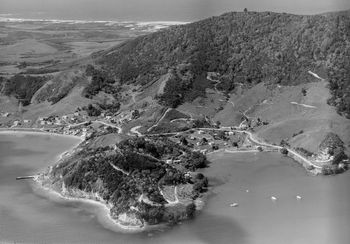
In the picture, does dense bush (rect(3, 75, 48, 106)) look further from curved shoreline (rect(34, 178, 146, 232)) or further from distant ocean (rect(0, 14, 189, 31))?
distant ocean (rect(0, 14, 189, 31))

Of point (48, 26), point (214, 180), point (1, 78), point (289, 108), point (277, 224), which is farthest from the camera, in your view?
point (48, 26)

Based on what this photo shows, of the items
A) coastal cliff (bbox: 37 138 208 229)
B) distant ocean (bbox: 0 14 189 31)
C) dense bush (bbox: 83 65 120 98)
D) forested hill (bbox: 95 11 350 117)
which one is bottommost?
distant ocean (bbox: 0 14 189 31)

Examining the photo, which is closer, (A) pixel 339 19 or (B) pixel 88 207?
(B) pixel 88 207

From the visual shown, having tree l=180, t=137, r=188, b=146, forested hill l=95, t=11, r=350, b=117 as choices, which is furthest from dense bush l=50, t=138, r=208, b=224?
forested hill l=95, t=11, r=350, b=117

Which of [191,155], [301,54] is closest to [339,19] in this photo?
[301,54]

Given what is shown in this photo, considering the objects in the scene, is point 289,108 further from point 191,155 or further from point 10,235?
point 10,235

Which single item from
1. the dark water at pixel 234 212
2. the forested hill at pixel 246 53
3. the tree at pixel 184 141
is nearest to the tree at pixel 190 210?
the dark water at pixel 234 212

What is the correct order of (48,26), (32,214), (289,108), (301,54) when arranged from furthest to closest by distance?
(48,26)
(301,54)
(289,108)
(32,214)
